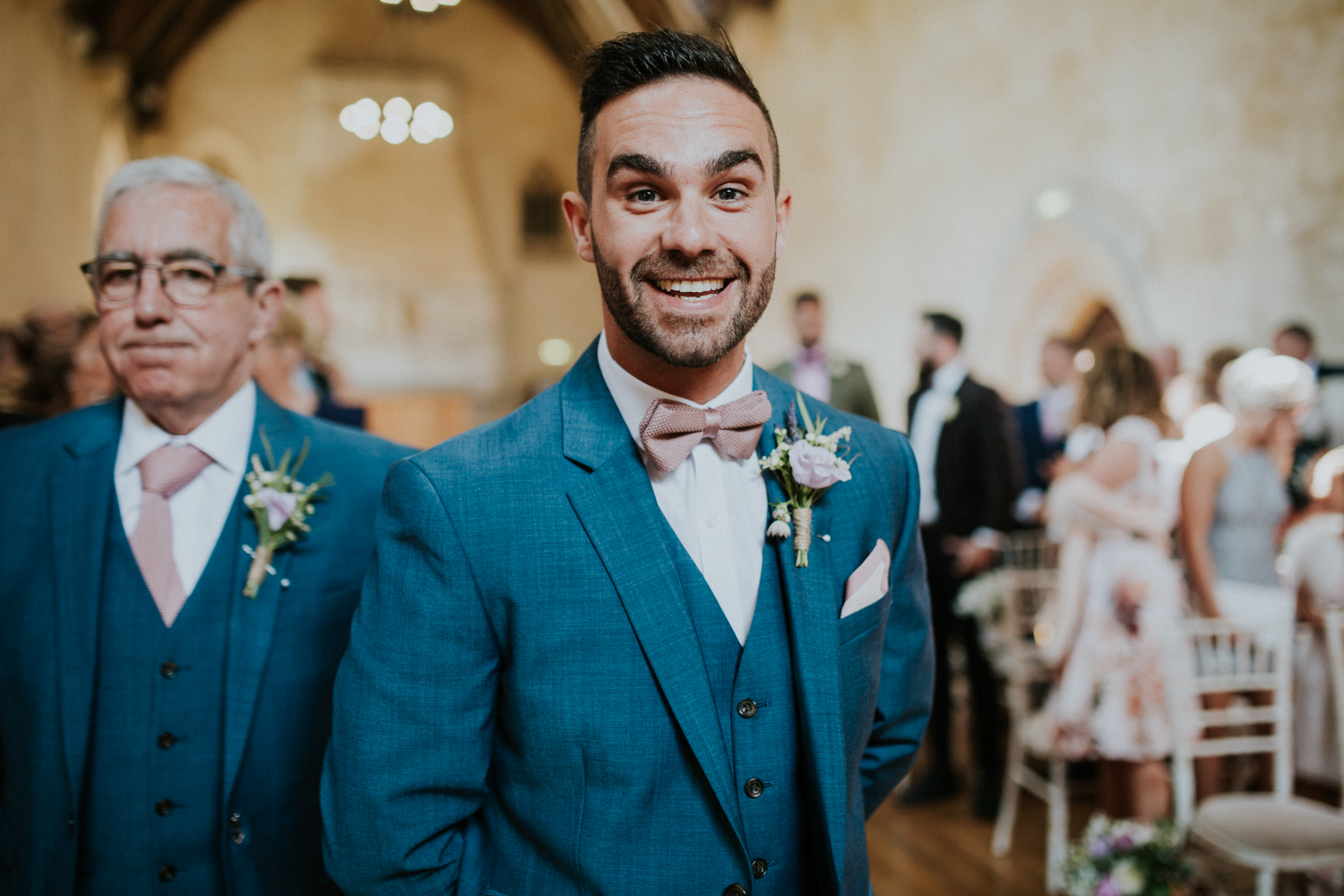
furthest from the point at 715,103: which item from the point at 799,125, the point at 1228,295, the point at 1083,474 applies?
the point at 799,125

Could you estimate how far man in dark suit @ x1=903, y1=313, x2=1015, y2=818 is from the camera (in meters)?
4.28

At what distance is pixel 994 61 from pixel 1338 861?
5.84 metres

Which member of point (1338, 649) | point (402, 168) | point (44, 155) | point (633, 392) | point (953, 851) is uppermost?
point (402, 168)

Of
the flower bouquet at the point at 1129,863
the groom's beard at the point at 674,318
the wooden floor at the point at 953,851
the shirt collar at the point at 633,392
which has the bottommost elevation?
the wooden floor at the point at 953,851

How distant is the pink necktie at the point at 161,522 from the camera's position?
4.72ft

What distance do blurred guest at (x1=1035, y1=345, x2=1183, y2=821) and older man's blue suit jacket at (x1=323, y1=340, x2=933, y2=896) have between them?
8.07 ft

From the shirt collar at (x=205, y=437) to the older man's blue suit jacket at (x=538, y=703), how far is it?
0.56m

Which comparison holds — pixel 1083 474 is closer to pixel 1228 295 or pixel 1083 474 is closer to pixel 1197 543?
pixel 1197 543

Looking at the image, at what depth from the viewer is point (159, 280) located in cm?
145

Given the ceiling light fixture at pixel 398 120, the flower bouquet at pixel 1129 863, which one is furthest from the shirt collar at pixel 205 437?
the ceiling light fixture at pixel 398 120

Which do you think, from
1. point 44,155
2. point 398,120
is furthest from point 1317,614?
point 398,120

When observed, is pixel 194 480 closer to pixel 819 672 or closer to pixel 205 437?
pixel 205 437

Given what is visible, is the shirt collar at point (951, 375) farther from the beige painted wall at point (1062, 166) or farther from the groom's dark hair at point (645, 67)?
the groom's dark hair at point (645, 67)

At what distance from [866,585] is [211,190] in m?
1.18
